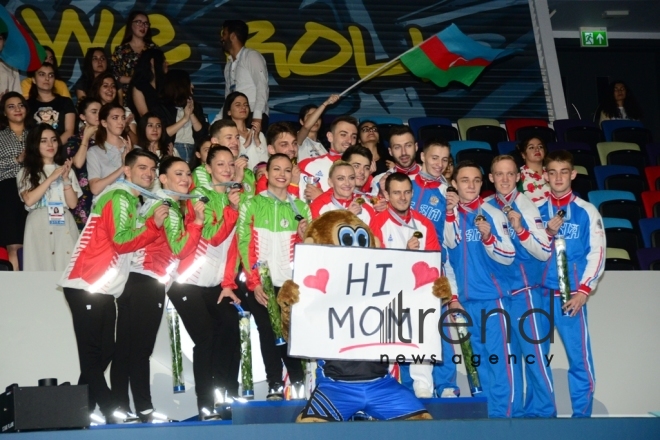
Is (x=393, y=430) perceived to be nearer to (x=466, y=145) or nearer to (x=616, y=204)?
(x=616, y=204)

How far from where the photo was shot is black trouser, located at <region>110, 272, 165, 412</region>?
6125mm

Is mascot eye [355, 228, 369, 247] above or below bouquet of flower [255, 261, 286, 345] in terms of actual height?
above

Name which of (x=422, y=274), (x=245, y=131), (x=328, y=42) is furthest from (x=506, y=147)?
(x=422, y=274)

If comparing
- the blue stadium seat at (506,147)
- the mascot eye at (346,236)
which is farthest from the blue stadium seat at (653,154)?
the mascot eye at (346,236)

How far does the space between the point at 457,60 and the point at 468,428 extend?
5106 mm

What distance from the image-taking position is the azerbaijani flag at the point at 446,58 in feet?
30.8

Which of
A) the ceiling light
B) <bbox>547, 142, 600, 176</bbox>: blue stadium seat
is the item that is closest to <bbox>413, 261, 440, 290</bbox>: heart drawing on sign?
<bbox>547, 142, 600, 176</bbox>: blue stadium seat

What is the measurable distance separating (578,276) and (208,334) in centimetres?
254

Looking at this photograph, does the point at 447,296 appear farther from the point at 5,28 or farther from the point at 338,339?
the point at 5,28

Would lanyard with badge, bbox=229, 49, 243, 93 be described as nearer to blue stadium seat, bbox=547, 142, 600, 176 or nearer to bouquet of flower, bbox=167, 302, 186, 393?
bouquet of flower, bbox=167, 302, 186, 393

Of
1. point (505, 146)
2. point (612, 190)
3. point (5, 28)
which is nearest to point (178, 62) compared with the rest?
point (5, 28)

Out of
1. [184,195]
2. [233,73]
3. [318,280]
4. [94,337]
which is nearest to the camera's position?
[318,280]

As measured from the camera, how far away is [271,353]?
6.40 m

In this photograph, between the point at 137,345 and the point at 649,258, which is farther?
the point at 649,258
